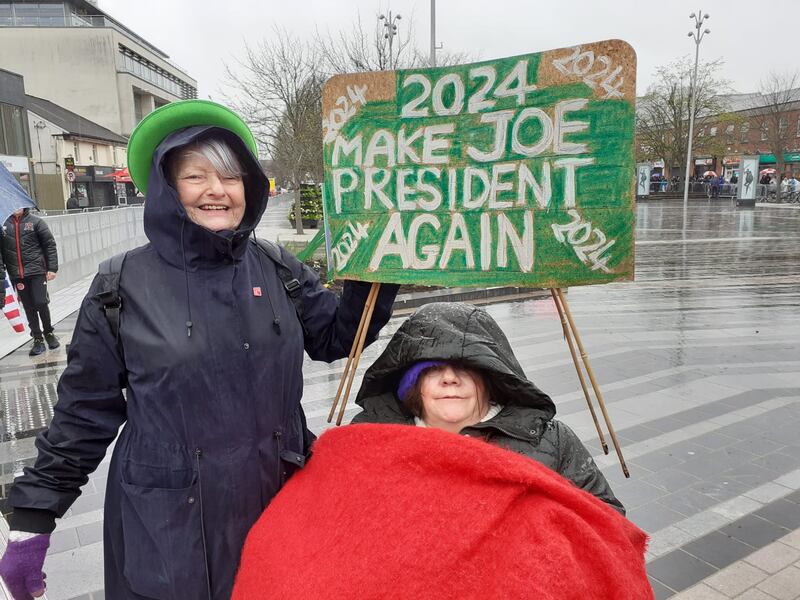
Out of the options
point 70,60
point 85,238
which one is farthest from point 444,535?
point 70,60

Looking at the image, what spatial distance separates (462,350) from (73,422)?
3.35ft

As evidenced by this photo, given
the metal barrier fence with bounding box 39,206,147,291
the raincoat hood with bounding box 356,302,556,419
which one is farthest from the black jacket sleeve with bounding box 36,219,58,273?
the raincoat hood with bounding box 356,302,556,419

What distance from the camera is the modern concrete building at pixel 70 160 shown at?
3412 cm

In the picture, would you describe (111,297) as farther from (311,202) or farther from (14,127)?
(14,127)

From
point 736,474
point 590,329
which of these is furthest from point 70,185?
point 736,474

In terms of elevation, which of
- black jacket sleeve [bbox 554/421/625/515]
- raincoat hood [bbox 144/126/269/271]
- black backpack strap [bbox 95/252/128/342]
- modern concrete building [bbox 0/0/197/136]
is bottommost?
black jacket sleeve [bbox 554/421/625/515]

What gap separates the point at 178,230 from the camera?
5.09ft

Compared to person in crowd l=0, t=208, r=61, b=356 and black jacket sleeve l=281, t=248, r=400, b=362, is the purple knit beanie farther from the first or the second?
person in crowd l=0, t=208, r=61, b=356

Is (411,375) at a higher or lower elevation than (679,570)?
higher

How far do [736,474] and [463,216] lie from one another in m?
3.14

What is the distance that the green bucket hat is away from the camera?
164 centimetres

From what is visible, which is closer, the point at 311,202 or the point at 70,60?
the point at 311,202

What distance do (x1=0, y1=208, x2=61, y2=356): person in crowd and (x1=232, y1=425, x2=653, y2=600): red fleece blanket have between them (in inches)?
280

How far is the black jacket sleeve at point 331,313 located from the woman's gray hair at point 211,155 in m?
0.32
